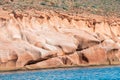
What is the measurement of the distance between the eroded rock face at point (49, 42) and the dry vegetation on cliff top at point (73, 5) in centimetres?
735

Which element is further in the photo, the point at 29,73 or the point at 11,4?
the point at 11,4

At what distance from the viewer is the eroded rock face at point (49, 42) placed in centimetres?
7175

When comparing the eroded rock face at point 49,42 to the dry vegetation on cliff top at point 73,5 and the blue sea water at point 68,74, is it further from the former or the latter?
the dry vegetation on cliff top at point 73,5

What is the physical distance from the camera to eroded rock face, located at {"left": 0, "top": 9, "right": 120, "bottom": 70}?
235ft

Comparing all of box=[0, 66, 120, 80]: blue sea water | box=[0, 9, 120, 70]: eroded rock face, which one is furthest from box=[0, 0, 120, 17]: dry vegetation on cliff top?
box=[0, 66, 120, 80]: blue sea water

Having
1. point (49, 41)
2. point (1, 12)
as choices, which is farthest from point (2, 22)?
point (49, 41)

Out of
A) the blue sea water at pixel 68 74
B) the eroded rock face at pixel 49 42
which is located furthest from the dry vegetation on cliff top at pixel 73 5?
the blue sea water at pixel 68 74

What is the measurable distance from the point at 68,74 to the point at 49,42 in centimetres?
1179

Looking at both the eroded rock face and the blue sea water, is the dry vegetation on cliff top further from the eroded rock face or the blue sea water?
the blue sea water

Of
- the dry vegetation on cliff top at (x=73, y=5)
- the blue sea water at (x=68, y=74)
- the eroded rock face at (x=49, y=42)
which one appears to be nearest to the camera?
the blue sea water at (x=68, y=74)

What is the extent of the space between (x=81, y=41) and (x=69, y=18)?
7228 mm

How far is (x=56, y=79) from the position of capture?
58.1 meters

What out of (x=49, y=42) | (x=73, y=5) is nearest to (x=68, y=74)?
(x=49, y=42)

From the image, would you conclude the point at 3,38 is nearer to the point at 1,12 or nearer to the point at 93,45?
the point at 1,12
